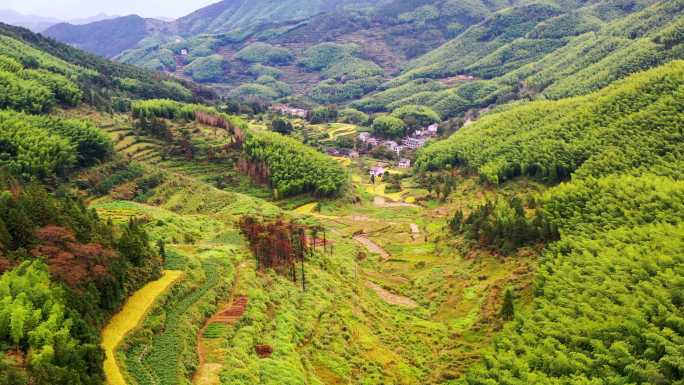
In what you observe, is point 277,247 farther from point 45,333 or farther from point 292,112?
point 292,112

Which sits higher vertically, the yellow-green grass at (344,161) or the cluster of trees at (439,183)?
the yellow-green grass at (344,161)

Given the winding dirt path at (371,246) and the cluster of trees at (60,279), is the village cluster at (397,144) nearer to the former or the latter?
the winding dirt path at (371,246)

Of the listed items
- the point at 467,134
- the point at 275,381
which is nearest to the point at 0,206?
the point at 275,381

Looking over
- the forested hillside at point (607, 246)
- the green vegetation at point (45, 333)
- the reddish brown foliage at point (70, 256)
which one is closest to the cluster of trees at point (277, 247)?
the reddish brown foliage at point (70, 256)

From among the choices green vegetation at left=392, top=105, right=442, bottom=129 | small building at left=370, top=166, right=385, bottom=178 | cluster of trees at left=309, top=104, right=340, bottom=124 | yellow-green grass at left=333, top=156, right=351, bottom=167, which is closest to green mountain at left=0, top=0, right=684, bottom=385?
small building at left=370, top=166, right=385, bottom=178

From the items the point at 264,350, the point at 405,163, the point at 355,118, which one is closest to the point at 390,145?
the point at 405,163
